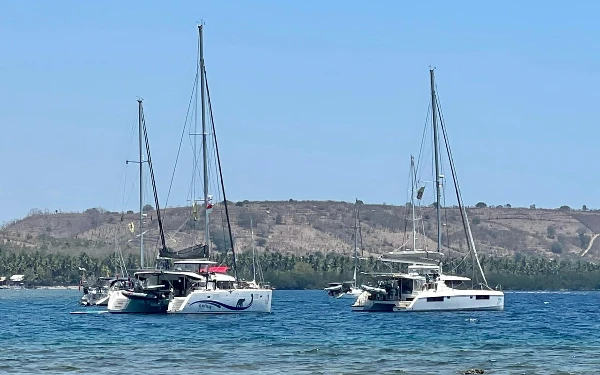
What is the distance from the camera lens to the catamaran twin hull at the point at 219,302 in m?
75.4

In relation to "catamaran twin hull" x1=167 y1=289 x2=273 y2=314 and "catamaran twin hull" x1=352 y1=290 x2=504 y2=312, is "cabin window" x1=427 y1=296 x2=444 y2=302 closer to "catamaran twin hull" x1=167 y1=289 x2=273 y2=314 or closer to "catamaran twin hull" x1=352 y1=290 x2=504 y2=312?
"catamaran twin hull" x1=352 y1=290 x2=504 y2=312

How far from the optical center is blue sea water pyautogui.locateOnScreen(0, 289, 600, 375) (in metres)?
45.7

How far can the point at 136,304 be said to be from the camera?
8138 centimetres

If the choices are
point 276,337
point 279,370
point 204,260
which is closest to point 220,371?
point 279,370

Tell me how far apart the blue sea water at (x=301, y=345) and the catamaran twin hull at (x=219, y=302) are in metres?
0.61

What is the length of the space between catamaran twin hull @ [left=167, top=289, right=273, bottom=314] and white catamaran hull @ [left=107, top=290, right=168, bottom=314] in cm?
217

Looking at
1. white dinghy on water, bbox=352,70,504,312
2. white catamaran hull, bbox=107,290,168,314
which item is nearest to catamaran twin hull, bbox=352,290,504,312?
white dinghy on water, bbox=352,70,504,312

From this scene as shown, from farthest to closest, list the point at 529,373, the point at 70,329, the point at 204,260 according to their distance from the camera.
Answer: the point at 204,260 < the point at 70,329 < the point at 529,373

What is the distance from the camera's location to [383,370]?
145 feet

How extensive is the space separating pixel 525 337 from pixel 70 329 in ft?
83.8

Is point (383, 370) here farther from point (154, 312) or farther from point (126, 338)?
point (154, 312)

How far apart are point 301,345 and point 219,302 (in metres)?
20.6

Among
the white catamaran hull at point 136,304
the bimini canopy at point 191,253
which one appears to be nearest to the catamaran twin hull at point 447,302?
the bimini canopy at point 191,253

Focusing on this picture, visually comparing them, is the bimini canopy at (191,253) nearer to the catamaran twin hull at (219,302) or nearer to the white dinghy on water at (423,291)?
the catamaran twin hull at (219,302)
